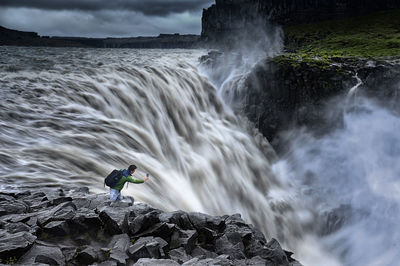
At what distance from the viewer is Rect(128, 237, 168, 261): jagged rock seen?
609 cm

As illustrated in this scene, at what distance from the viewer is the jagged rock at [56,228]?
623 centimetres

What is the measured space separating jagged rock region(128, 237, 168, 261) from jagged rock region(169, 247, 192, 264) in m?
0.17

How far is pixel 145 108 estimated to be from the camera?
18469 mm

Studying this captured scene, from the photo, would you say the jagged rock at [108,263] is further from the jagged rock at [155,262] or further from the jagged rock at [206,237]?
the jagged rock at [206,237]

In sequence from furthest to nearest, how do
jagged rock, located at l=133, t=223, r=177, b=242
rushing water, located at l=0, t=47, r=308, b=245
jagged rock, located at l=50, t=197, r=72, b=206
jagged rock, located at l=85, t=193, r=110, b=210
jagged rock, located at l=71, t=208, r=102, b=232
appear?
1. rushing water, located at l=0, t=47, r=308, b=245
2. jagged rock, located at l=85, t=193, r=110, b=210
3. jagged rock, located at l=50, t=197, r=72, b=206
4. jagged rock, located at l=133, t=223, r=177, b=242
5. jagged rock, located at l=71, t=208, r=102, b=232

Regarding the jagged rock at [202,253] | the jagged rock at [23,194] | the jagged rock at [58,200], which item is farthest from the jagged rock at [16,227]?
the jagged rock at [202,253]

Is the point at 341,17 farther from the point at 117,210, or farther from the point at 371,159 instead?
the point at 117,210

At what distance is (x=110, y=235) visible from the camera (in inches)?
261

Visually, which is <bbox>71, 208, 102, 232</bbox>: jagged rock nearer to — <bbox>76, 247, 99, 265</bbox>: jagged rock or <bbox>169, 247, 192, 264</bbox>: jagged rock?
<bbox>76, 247, 99, 265</bbox>: jagged rock

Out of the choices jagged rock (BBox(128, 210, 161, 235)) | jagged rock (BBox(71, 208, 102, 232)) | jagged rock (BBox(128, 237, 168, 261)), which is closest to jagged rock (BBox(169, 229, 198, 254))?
jagged rock (BBox(128, 237, 168, 261))

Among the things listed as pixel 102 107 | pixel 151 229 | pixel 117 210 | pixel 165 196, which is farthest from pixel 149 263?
pixel 102 107

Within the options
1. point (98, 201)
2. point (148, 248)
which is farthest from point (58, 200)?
point (148, 248)

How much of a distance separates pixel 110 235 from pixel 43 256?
1.45m

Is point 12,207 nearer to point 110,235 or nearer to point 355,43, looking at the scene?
point 110,235
